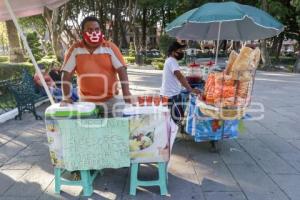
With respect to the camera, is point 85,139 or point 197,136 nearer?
point 85,139

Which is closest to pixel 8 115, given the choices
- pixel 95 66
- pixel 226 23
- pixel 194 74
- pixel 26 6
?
pixel 26 6

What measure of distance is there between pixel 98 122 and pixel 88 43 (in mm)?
915

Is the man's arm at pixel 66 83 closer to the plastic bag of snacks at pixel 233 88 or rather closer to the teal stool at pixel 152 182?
the teal stool at pixel 152 182

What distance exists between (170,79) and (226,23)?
6.71 ft

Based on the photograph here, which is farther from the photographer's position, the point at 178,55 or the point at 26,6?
the point at 178,55

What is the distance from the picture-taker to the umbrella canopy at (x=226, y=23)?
15.2 ft

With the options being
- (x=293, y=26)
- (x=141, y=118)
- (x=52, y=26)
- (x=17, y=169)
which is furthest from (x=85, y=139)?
(x=293, y=26)

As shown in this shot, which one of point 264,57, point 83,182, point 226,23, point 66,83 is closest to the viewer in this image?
point 83,182

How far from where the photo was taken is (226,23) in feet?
21.3

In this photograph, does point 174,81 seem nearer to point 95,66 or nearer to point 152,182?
point 95,66

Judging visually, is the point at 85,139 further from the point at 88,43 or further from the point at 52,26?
the point at 52,26

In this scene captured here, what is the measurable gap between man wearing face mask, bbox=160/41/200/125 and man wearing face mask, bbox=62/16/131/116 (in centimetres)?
142

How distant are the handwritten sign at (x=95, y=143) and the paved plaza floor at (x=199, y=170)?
452 millimetres

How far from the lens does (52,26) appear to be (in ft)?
51.2
